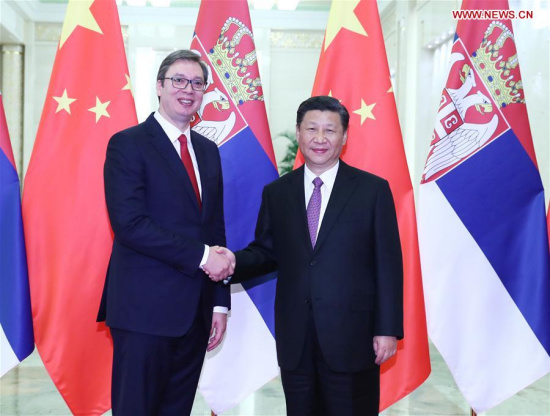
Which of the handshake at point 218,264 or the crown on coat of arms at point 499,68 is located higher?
the crown on coat of arms at point 499,68

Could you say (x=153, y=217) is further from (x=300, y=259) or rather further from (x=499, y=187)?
(x=499, y=187)

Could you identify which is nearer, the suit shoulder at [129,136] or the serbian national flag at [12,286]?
the suit shoulder at [129,136]

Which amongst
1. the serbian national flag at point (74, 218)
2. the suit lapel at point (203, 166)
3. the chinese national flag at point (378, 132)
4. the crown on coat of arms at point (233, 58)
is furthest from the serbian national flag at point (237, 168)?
the suit lapel at point (203, 166)

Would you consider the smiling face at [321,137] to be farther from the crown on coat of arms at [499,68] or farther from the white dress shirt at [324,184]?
the crown on coat of arms at [499,68]

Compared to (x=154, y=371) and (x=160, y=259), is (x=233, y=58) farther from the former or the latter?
(x=154, y=371)

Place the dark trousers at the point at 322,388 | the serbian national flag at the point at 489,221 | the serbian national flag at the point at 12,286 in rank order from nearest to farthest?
the dark trousers at the point at 322,388 → the serbian national flag at the point at 12,286 → the serbian national flag at the point at 489,221

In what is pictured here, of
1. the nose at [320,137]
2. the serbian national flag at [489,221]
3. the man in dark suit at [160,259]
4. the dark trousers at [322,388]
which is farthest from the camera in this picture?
the serbian national flag at [489,221]

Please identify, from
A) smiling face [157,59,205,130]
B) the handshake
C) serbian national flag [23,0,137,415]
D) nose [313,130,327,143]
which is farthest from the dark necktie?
serbian national flag [23,0,137,415]

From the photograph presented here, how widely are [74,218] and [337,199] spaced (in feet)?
4.11

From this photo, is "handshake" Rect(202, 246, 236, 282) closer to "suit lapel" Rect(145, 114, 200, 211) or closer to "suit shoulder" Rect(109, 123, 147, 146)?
"suit lapel" Rect(145, 114, 200, 211)

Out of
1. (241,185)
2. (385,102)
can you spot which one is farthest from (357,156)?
(241,185)

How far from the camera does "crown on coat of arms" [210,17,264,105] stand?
114 inches

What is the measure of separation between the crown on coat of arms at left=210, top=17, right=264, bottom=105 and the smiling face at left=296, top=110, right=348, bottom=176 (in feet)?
2.28

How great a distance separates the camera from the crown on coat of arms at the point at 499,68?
284 centimetres
